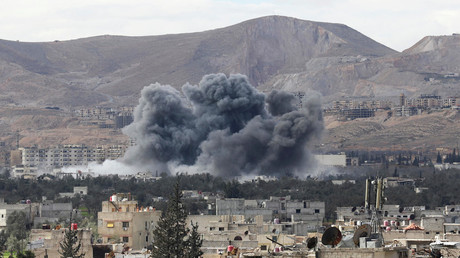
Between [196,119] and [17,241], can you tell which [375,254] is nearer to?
[17,241]

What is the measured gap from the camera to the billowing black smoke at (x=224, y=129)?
141375 millimetres

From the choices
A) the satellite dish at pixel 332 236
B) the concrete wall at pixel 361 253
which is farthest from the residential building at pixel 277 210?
the concrete wall at pixel 361 253

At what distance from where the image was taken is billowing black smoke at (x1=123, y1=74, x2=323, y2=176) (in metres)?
141

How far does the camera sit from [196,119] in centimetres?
14638

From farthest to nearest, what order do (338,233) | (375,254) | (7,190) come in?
(7,190) < (338,233) < (375,254)

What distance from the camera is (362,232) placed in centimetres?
1909

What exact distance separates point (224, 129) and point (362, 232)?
409 feet

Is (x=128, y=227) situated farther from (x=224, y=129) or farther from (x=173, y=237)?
(x=224, y=129)

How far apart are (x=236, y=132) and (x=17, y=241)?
289 feet

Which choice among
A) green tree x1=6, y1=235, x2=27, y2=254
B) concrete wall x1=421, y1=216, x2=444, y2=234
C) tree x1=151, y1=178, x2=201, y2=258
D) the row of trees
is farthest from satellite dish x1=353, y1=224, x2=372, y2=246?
green tree x1=6, y1=235, x2=27, y2=254

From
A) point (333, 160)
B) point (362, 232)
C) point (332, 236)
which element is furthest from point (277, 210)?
point (333, 160)

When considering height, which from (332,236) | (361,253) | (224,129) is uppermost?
(224,129)

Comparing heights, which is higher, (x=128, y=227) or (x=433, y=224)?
(x=433, y=224)

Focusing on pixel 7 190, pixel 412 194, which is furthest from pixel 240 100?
pixel 412 194
